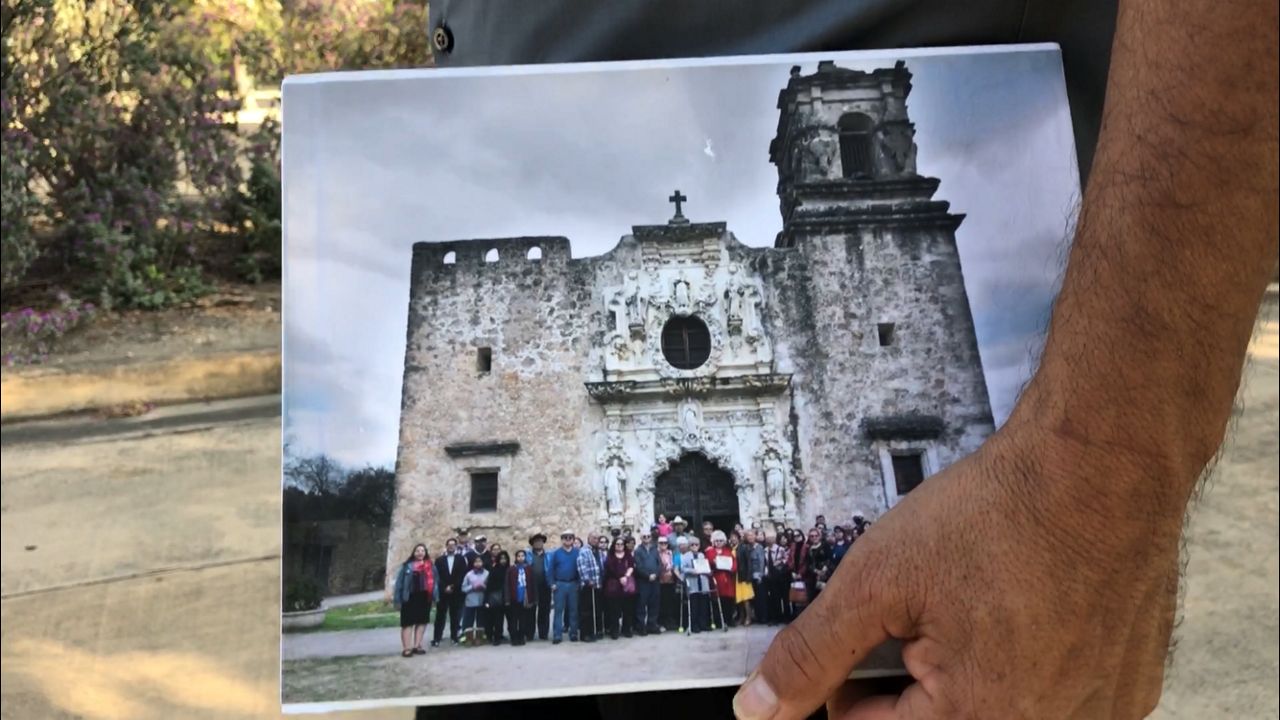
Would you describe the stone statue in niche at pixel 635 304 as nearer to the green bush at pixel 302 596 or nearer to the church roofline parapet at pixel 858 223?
the church roofline parapet at pixel 858 223

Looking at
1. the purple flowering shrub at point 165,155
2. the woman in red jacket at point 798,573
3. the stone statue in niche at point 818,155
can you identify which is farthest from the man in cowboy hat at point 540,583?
the purple flowering shrub at point 165,155

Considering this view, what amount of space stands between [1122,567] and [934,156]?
0.40m

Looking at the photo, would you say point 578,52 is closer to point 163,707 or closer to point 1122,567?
point 1122,567

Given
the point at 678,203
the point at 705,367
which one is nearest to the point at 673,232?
the point at 678,203

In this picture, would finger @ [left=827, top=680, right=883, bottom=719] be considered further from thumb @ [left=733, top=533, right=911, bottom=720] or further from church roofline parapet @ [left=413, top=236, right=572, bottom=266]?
church roofline parapet @ [left=413, top=236, right=572, bottom=266]

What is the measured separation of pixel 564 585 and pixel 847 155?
468 millimetres

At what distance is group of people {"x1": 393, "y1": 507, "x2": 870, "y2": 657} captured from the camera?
34.1 inches

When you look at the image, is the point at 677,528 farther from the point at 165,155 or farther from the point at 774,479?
the point at 165,155

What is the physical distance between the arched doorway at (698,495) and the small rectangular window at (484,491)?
143mm

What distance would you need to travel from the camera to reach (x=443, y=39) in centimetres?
110

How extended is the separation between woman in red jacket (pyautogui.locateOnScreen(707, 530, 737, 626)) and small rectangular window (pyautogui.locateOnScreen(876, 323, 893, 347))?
0.75ft

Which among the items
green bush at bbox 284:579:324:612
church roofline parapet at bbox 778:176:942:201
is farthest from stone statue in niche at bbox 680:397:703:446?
green bush at bbox 284:579:324:612

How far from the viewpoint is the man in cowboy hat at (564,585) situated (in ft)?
2.85

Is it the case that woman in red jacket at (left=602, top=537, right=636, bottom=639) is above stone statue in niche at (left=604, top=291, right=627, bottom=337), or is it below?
below
